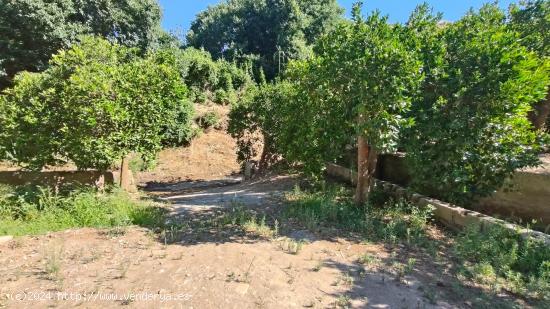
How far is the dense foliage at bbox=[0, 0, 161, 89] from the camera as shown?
16.6m

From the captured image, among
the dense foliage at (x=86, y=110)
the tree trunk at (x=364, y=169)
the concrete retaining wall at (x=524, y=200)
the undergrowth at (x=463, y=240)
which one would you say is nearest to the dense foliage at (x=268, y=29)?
the dense foliage at (x=86, y=110)

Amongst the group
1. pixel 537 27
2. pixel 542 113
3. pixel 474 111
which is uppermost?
pixel 537 27

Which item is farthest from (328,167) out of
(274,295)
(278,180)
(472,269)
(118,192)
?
(274,295)

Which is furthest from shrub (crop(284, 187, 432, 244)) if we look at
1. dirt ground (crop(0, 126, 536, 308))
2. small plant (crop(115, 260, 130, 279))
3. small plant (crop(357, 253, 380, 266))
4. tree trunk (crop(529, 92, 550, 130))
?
tree trunk (crop(529, 92, 550, 130))

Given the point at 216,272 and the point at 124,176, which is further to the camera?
the point at 124,176

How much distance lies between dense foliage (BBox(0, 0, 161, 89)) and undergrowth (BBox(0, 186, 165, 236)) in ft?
40.6

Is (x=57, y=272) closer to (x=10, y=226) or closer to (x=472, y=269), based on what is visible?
(x=10, y=226)

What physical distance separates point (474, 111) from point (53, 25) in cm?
1788

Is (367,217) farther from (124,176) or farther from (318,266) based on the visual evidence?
(124,176)

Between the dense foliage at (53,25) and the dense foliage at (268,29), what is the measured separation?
1071 centimetres

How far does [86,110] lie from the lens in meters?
6.60

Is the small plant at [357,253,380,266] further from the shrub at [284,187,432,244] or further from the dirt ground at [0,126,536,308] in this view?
the shrub at [284,187,432,244]

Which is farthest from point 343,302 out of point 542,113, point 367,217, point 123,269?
point 542,113

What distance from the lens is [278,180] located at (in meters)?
10.4
